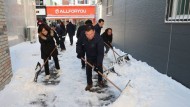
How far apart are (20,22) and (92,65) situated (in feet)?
36.3

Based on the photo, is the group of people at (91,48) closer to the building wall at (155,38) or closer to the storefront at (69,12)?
the building wall at (155,38)

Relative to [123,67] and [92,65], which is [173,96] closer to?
[92,65]

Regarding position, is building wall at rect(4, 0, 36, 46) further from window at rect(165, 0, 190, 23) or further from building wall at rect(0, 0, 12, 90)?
window at rect(165, 0, 190, 23)

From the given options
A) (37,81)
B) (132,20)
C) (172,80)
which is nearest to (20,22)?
(132,20)

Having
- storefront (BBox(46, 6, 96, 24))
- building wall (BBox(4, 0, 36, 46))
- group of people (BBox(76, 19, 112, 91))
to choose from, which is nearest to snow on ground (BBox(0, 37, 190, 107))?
group of people (BBox(76, 19, 112, 91))

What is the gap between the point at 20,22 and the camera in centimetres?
1420

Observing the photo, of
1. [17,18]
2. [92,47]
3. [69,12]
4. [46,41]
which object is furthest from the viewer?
[69,12]

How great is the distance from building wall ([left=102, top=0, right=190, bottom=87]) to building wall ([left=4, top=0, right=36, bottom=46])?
6549mm

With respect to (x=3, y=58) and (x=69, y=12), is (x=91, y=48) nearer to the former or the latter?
(x=3, y=58)

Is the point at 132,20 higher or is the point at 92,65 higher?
the point at 132,20

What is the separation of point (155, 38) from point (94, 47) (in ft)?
8.76

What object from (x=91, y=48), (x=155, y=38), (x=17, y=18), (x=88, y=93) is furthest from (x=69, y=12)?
(x=88, y=93)

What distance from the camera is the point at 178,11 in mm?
5277

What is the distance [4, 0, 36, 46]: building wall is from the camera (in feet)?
38.0
